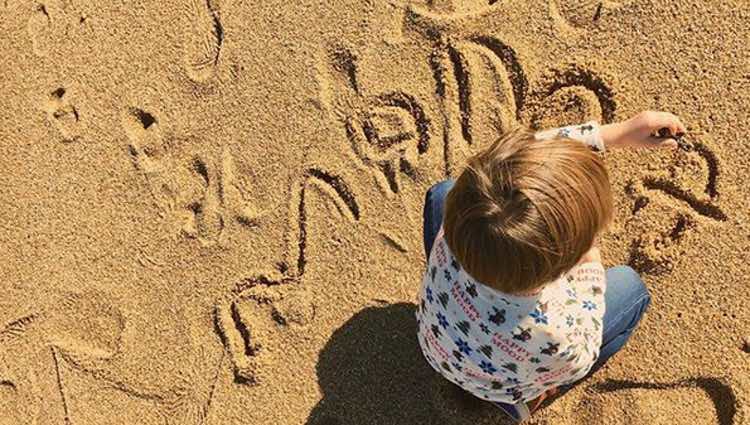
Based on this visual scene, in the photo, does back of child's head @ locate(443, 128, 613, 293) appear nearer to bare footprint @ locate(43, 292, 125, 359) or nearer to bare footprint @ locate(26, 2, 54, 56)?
bare footprint @ locate(43, 292, 125, 359)

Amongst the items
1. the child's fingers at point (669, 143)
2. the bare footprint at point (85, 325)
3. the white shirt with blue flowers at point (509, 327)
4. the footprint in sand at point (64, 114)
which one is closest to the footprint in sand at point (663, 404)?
the white shirt with blue flowers at point (509, 327)

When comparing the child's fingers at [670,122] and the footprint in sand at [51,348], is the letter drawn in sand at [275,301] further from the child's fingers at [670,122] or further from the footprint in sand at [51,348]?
the child's fingers at [670,122]

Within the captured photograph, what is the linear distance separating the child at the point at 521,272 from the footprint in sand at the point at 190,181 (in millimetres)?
668

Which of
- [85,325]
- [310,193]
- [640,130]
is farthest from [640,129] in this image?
[85,325]

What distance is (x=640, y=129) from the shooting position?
1.51 m

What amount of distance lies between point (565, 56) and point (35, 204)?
1430 millimetres

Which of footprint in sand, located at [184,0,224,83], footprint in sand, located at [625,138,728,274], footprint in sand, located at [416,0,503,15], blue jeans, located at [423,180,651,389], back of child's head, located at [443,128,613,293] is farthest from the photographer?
footprint in sand, located at [184,0,224,83]

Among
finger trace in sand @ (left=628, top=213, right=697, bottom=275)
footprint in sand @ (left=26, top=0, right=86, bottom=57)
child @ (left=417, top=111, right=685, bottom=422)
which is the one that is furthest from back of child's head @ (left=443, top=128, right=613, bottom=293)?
footprint in sand @ (left=26, top=0, right=86, bottom=57)

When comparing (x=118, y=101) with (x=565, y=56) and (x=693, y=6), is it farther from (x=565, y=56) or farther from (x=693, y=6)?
(x=693, y=6)

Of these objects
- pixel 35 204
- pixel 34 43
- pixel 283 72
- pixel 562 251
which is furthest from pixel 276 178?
pixel 562 251

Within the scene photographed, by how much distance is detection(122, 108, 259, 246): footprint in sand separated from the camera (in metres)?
1.82

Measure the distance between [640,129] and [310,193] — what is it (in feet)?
2.58

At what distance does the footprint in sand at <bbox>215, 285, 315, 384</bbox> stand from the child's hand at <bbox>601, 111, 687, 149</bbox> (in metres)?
0.80

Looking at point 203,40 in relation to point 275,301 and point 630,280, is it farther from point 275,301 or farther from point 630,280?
point 630,280
